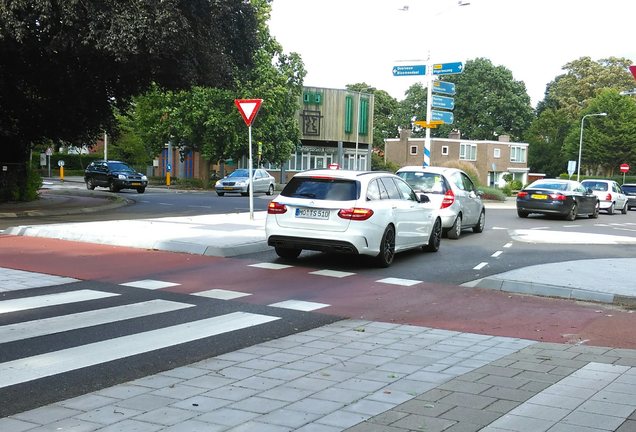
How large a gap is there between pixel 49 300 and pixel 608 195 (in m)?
30.4

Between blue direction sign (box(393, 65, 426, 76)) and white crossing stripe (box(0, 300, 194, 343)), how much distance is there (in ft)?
68.7

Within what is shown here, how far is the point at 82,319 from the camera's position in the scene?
23.5 feet

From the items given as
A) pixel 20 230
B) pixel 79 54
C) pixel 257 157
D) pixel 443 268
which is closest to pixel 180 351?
pixel 443 268

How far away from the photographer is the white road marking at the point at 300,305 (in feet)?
26.8

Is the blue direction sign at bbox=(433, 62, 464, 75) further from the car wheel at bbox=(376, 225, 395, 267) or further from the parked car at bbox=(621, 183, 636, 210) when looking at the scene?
the parked car at bbox=(621, 183, 636, 210)

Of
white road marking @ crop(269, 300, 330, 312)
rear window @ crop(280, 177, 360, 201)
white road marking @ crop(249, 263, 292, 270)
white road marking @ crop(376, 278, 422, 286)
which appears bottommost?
white road marking @ crop(376, 278, 422, 286)

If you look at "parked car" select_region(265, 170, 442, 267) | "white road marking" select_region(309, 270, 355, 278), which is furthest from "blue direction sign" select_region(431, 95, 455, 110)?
"white road marking" select_region(309, 270, 355, 278)

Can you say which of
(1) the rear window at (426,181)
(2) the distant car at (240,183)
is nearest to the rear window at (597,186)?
(2) the distant car at (240,183)

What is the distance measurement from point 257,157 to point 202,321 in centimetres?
4112

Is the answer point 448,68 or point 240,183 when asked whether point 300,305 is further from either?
point 240,183

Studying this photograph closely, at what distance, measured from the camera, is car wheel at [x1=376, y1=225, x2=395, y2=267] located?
11616 mm

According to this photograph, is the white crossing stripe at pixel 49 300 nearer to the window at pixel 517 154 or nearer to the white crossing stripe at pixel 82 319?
the white crossing stripe at pixel 82 319

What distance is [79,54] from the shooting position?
19906mm

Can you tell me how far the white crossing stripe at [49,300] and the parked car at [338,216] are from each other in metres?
3.65
